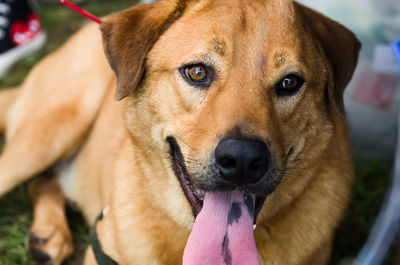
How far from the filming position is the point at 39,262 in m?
3.71

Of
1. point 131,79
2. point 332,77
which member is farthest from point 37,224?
point 332,77

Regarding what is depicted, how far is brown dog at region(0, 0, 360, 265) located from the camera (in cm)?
251

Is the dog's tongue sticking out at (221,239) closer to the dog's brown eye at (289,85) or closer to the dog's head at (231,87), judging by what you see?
the dog's head at (231,87)

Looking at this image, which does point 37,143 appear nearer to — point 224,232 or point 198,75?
point 198,75

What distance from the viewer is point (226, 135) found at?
7.84 feet

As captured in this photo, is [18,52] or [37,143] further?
[18,52]

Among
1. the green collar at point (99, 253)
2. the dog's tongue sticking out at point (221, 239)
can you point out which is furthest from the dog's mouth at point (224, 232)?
the green collar at point (99, 253)

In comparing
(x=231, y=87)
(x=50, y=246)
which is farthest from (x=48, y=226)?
(x=231, y=87)

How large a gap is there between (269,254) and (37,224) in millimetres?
1832

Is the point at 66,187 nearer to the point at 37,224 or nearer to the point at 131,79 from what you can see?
the point at 37,224

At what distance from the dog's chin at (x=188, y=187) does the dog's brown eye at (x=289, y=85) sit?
Answer: 1.80 ft

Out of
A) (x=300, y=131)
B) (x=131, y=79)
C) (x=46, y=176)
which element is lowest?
(x=46, y=176)

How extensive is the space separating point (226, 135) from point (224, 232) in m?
0.50

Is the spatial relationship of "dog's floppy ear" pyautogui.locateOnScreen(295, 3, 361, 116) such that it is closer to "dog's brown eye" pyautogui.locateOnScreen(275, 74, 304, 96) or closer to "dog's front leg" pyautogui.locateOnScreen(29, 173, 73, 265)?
"dog's brown eye" pyautogui.locateOnScreen(275, 74, 304, 96)
